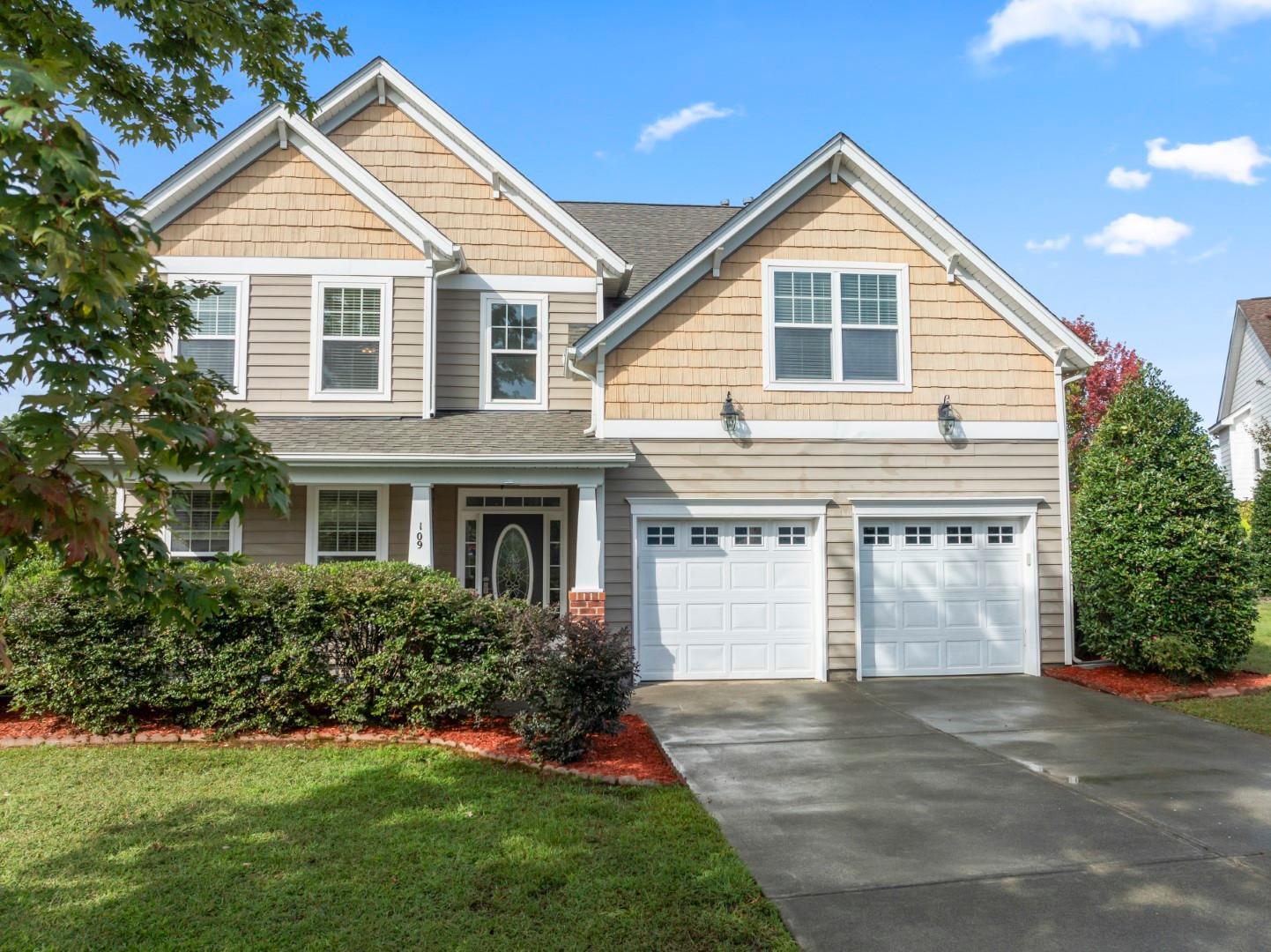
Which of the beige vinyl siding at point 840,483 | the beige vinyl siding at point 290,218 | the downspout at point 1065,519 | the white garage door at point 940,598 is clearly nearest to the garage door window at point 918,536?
the white garage door at point 940,598

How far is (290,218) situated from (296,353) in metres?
1.97

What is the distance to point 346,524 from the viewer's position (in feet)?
38.5

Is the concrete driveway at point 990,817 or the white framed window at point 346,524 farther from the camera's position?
the white framed window at point 346,524

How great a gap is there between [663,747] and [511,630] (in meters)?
1.81

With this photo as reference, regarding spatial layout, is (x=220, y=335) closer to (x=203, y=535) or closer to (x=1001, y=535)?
(x=203, y=535)

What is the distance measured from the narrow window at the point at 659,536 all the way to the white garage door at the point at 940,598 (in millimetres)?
2609

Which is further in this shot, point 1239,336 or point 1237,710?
point 1239,336

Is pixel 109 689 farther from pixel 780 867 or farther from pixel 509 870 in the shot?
pixel 780 867

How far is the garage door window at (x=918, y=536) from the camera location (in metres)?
11.5

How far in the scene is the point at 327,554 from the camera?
38.0ft

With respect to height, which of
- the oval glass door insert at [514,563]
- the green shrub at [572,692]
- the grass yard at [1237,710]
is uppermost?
the oval glass door insert at [514,563]

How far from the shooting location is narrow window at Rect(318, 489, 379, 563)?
459 inches

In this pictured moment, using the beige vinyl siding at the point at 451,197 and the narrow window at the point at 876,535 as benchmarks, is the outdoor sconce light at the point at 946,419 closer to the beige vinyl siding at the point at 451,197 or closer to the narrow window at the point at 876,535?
the narrow window at the point at 876,535

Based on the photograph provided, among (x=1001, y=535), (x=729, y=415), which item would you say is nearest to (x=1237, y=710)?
(x=1001, y=535)
